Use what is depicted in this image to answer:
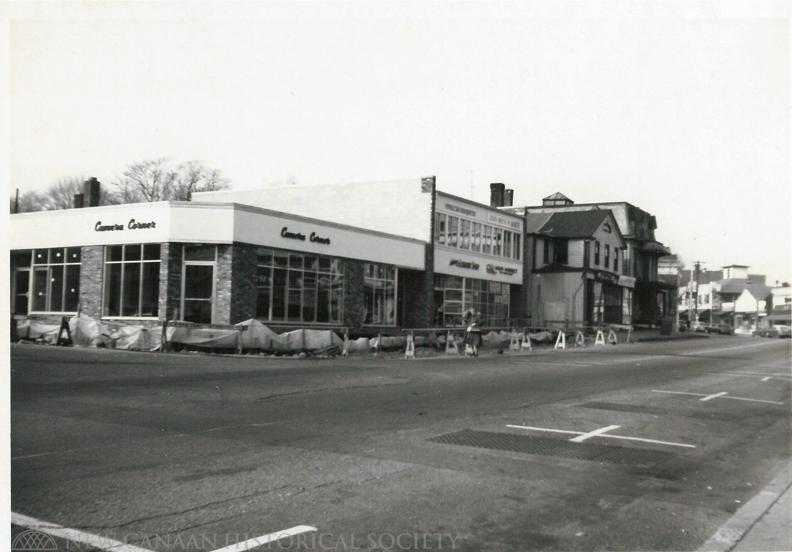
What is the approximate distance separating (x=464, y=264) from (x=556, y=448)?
32.9 metres

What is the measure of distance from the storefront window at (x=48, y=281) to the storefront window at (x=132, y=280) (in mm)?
1761

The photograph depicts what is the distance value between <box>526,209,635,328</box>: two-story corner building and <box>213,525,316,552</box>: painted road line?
143ft

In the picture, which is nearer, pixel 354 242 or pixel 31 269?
pixel 31 269

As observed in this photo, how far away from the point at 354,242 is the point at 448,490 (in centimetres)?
2662

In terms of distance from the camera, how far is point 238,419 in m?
9.80

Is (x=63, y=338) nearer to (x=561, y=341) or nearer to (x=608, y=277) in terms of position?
(x=561, y=341)

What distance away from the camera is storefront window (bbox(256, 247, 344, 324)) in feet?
91.7

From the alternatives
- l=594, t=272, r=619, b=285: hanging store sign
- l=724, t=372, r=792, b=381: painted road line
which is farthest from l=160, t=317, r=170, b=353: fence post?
l=594, t=272, r=619, b=285: hanging store sign

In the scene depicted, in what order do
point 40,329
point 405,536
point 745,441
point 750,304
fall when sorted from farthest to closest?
point 750,304 → point 40,329 → point 745,441 → point 405,536

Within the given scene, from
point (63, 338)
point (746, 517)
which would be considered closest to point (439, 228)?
point (63, 338)

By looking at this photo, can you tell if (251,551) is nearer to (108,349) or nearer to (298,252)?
(108,349)

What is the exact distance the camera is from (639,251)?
63750 millimetres

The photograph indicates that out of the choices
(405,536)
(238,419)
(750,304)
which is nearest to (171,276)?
(238,419)

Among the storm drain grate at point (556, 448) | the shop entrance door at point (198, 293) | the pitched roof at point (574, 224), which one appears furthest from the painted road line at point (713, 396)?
the pitched roof at point (574, 224)
